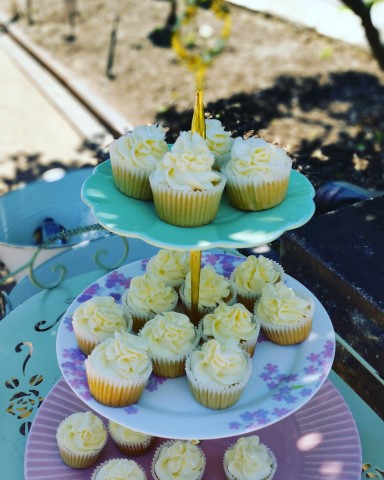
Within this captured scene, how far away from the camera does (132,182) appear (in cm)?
211

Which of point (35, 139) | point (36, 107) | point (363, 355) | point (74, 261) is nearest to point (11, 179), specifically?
point (35, 139)

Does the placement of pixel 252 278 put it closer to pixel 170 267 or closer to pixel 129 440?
pixel 170 267

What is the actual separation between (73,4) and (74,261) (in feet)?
29.1

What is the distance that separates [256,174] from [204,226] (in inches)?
9.4

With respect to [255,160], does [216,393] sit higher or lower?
lower

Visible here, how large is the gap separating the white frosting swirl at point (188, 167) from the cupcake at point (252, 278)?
675 mm

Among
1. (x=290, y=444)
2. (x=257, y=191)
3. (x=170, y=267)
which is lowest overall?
(x=290, y=444)

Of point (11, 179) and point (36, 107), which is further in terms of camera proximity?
point (36, 107)

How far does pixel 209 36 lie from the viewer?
10203 millimetres

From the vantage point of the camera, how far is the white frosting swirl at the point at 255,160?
2.04m

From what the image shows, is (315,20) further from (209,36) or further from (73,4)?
(73,4)

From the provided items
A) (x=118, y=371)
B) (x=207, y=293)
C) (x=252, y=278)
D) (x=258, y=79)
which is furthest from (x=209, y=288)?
(x=258, y=79)

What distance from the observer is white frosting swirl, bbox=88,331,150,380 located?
2.08 m

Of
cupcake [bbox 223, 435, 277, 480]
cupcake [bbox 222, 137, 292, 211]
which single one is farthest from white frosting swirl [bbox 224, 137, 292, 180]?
cupcake [bbox 223, 435, 277, 480]
